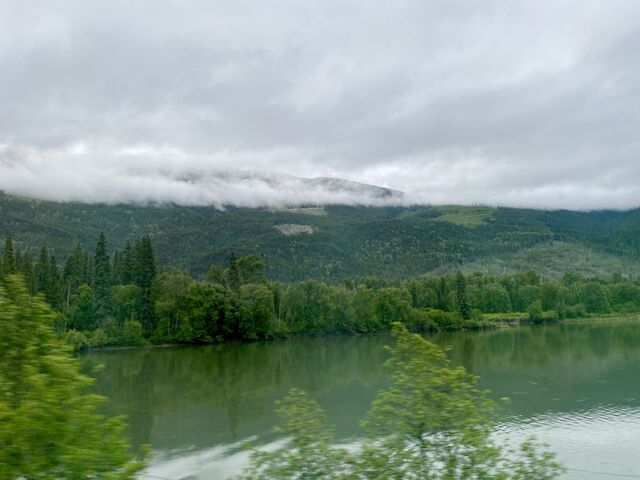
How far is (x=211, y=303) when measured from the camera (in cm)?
9056

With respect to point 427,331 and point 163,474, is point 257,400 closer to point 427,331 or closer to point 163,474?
point 163,474

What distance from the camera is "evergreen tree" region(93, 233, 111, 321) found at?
3541 inches

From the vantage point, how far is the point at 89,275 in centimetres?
10188

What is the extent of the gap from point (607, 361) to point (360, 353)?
28429 millimetres

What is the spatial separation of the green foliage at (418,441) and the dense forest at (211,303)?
7160 cm

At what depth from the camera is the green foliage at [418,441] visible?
9.55 meters

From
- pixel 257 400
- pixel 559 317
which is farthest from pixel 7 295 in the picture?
pixel 559 317

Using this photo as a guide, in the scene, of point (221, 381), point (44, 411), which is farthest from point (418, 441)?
point (221, 381)

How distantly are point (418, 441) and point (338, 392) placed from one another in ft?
115

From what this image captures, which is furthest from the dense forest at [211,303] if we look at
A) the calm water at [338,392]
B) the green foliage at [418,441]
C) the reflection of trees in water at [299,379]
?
the green foliage at [418,441]

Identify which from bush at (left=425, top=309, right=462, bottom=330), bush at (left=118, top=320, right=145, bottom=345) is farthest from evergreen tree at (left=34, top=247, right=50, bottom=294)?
bush at (left=425, top=309, right=462, bottom=330)

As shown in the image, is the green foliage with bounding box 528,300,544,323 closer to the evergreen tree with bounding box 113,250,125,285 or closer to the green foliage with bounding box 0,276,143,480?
the evergreen tree with bounding box 113,250,125,285

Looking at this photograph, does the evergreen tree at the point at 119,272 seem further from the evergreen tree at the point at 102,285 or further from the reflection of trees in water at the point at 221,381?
the reflection of trees in water at the point at 221,381

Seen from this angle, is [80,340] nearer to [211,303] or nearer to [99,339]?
[99,339]
